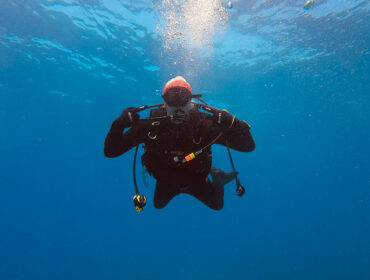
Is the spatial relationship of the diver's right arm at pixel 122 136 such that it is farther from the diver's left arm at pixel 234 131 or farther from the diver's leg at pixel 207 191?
the diver's leg at pixel 207 191

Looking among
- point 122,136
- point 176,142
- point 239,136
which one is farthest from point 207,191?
point 122,136

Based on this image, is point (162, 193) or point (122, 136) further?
point (162, 193)

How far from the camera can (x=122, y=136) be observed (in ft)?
13.2

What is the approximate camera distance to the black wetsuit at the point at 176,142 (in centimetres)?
371

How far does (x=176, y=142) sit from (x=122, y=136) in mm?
998

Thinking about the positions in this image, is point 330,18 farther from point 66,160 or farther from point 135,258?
point 66,160

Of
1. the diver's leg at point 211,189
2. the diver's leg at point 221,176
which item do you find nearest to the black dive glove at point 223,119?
the diver's leg at point 211,189

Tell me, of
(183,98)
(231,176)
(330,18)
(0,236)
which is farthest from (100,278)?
(0,236)

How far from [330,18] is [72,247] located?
54.5 metres

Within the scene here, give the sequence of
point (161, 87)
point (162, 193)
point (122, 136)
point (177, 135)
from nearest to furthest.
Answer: point (177, 135) → point (122, 136) → point (162, 193) → point (161, 87)

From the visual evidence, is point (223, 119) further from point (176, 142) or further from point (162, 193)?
point (162, 193)

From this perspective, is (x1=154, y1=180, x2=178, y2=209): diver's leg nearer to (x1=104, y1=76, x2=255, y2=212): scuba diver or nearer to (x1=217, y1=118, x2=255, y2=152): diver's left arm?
(x1=104, y1=76, x2=255, y2=212): scuba diver

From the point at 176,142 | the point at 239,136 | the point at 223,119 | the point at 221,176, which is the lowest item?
the point at 221,176

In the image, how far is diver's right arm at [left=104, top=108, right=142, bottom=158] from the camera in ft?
11.3
